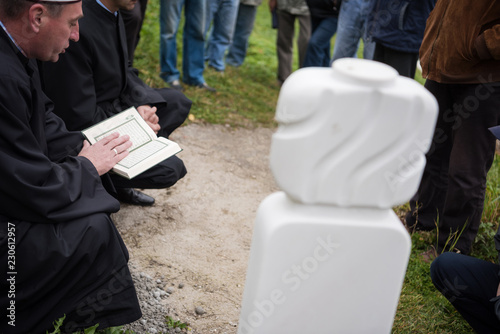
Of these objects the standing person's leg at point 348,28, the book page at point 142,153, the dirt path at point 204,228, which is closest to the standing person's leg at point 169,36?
the dirt path at point 204,228

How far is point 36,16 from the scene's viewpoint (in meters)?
2.48

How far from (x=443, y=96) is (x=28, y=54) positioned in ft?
8.37

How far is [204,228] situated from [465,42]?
2048mm

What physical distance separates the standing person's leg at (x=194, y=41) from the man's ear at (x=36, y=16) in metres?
3.76

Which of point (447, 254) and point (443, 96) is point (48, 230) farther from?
point (443, 96)

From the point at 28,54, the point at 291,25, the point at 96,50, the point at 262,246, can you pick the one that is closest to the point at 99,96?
the point at 96,50

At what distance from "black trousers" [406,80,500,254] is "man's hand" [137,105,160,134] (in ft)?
5.96

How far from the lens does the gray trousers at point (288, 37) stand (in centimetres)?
716

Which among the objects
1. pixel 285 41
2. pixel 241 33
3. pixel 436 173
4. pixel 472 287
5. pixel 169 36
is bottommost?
pixel 241 33

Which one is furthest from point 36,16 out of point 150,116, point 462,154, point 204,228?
point 462,154

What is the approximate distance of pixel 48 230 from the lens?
2.46 m

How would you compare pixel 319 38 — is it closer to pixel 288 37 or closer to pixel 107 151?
pixel 288 37

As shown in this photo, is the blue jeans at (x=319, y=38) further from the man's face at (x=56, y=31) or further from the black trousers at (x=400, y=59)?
the man's face at (x=56, y=31)

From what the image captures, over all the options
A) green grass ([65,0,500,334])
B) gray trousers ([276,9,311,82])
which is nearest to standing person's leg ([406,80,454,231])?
green grass ([65,0,500,334])
